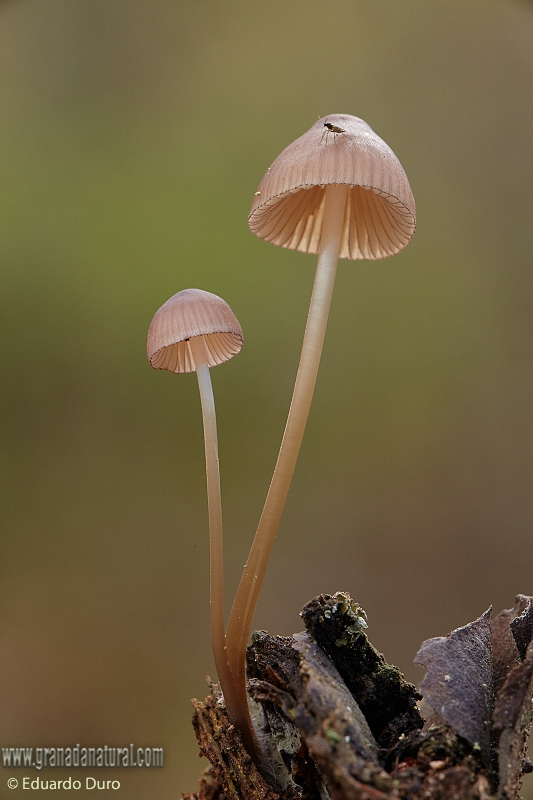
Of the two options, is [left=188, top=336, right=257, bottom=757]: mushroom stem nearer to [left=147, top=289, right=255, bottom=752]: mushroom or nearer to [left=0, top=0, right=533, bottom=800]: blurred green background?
[left=147, top=289, right=255, bottom=752]: mushroom

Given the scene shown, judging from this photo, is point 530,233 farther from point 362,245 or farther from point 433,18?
point 362,245

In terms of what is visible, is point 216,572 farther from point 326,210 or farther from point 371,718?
point 326,210

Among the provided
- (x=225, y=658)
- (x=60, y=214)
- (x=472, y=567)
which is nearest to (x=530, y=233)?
(x=472, y=567)

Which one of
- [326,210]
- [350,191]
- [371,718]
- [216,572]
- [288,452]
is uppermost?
[350,191]

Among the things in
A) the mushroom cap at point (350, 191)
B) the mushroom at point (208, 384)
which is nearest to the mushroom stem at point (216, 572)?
the mushroom at point (208, 384)

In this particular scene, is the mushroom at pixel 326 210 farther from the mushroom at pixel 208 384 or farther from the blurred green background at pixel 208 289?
the blurred green background at pixel 208 289

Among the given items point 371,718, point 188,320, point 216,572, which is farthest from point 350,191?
point 371,718

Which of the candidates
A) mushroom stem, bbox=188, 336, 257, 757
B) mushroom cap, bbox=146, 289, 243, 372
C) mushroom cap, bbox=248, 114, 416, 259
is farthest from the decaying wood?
mushroom cap, bbox=248, 114, 416, 259
